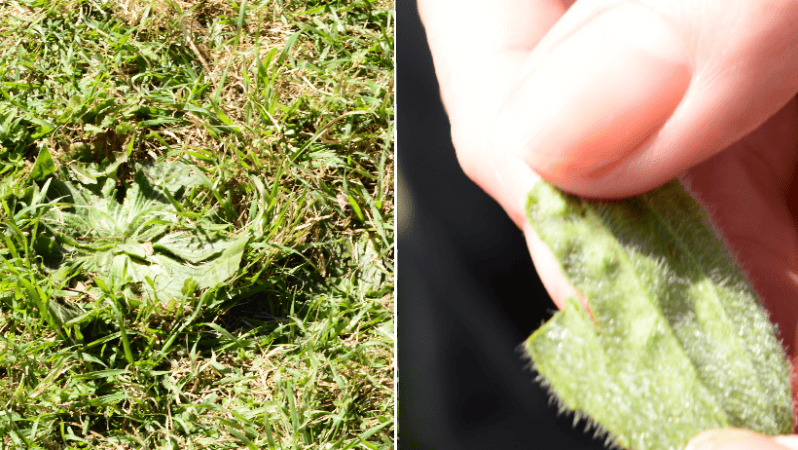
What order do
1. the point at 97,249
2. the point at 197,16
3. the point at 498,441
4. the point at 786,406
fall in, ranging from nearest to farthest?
the point at 786,406, the point at 498,441, the point at 97,249, the point at 197,16

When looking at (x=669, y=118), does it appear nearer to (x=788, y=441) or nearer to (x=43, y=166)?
(x=788, y=441)

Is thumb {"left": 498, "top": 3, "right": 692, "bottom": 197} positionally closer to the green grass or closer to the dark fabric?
the dark fabric

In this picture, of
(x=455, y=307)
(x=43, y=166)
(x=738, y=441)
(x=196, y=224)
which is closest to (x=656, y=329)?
(x=738, y=441)

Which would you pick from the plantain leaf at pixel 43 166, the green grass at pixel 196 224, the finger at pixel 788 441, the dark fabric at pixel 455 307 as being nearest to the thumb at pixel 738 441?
the finger at pixel 788 441

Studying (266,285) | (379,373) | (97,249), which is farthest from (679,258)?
(97,249)

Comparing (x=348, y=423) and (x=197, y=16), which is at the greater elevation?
(x=197, y=16)

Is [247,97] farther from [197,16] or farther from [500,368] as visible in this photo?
[500,368]

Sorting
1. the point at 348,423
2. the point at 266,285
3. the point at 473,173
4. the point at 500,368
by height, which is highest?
the point at 473,173
